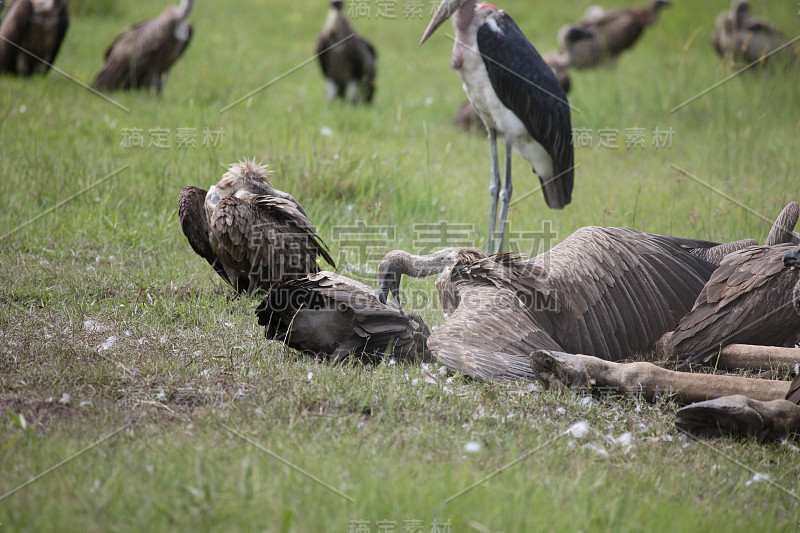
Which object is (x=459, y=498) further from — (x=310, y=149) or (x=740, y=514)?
(x=310, y=149)

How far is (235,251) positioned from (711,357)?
8.22 ft

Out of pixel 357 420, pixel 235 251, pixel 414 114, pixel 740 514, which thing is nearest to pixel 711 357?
pixel 740 514

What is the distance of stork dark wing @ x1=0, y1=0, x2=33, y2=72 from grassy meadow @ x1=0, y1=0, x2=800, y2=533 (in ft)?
2.25

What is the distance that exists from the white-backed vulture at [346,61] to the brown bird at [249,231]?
527 centimetres

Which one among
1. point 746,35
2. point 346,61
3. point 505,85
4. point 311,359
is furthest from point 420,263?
point 746,35

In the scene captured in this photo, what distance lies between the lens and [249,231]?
399 centimetres

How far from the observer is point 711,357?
339 centimetres

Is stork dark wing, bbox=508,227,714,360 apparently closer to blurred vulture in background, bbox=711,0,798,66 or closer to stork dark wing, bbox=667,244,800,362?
stork dark wing, bbox=667,244,800,362

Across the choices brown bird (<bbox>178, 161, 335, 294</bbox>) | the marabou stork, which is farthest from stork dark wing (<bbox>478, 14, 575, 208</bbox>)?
brown bird (<bbox>178, 161, 335, 294</bbox>)

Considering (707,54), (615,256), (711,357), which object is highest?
(707,54)

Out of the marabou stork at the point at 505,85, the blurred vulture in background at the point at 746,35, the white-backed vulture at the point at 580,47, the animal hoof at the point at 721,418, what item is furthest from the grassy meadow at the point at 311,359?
the white-backed vulture at the point at 580,47

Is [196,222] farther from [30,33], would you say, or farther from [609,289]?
[30,33]

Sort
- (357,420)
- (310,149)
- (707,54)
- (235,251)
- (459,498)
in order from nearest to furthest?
1. (459,498)
2. (357,420)
3. (235,251)
4. (310,149)
5. (707,54)

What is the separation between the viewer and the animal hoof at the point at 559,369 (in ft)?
9.75
